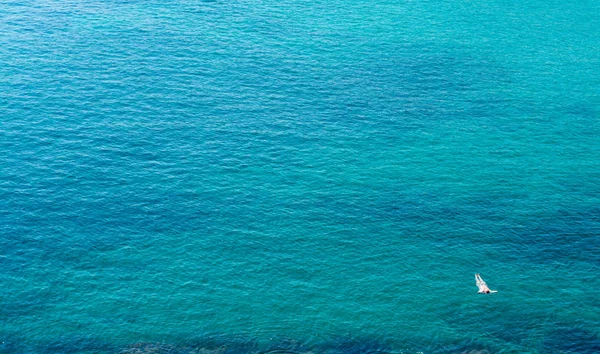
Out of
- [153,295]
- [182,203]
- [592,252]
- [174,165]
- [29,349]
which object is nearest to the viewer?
[29,349]

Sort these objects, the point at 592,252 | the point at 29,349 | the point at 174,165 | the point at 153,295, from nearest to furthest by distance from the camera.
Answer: the point at 29,349
the point at 153,295
the point at 592,252
the point at 174,165

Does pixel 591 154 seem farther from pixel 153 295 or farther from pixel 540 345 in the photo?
pixel 153 295

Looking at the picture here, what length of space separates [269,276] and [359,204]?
30.1m

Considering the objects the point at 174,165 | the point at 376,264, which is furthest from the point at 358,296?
the point at 174,165

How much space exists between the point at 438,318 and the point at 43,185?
93.1 metres

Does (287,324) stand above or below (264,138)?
below

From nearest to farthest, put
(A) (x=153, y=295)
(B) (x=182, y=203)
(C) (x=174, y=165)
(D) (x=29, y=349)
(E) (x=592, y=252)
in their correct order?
(D) (x=29, y=349), (A) (x=153, y=295), (E) (x=592, y=252), (B) (x=182, y=203), (C) (x=174, y=165)

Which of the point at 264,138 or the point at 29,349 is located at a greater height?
the point at 264,138

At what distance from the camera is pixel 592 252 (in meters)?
164

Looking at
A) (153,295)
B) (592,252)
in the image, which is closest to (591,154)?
(592,252)

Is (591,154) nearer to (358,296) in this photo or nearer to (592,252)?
(592,252)

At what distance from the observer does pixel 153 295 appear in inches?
6009

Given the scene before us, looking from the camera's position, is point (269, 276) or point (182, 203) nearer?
point (269, 276)

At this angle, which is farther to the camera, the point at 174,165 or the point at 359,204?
the point at 174,165
